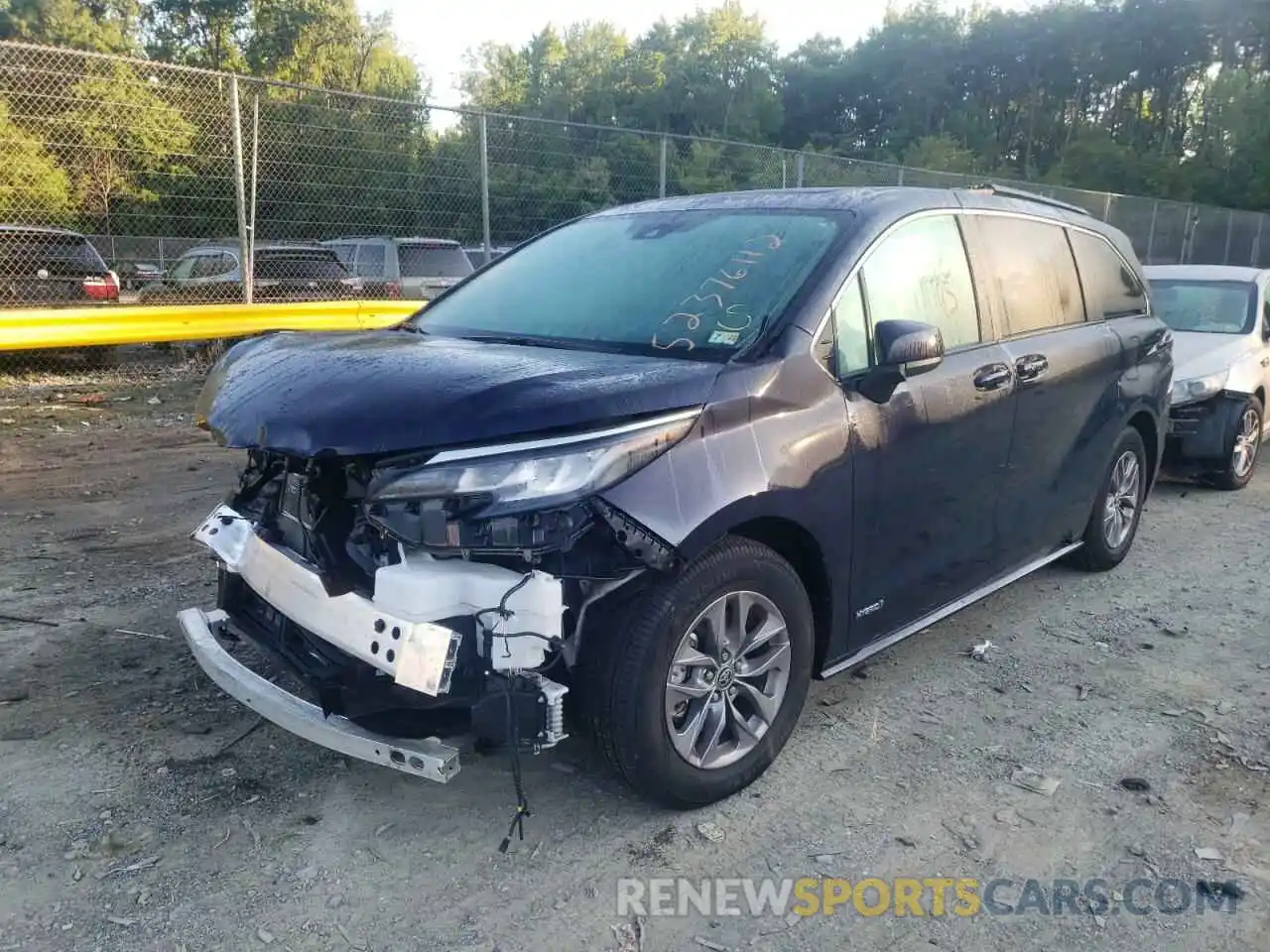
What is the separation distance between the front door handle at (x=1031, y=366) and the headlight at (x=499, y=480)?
2.23 metres

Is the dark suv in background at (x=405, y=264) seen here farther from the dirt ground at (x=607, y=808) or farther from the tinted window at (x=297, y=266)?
the dirt ground at (x=607, y=808)

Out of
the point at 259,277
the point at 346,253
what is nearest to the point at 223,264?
the point at 259,277

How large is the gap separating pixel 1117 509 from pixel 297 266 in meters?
8.59

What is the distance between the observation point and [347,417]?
264 cm

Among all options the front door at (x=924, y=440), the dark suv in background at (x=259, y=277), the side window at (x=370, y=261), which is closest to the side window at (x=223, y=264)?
the dark suv in background at (x=259, y=277)

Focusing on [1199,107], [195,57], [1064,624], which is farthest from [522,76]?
[1064,624]

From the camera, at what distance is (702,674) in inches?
117

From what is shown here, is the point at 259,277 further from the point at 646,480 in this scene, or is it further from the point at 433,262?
the point at 646,480

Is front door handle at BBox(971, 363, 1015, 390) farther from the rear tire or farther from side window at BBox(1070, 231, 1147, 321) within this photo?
the rear tire

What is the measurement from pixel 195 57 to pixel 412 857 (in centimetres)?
4400

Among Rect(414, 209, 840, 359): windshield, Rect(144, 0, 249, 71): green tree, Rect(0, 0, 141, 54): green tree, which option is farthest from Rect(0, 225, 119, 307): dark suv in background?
Rect(144, 0, 249, 71): green tree

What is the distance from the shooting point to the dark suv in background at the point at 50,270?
10.2 m

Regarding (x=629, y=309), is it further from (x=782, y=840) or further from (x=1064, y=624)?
(x=1064, y=624)

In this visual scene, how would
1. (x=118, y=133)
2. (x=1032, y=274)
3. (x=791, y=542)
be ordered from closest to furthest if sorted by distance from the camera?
(x=791, y=542) → (x=1032, y=274) → (x=118, y=133)
